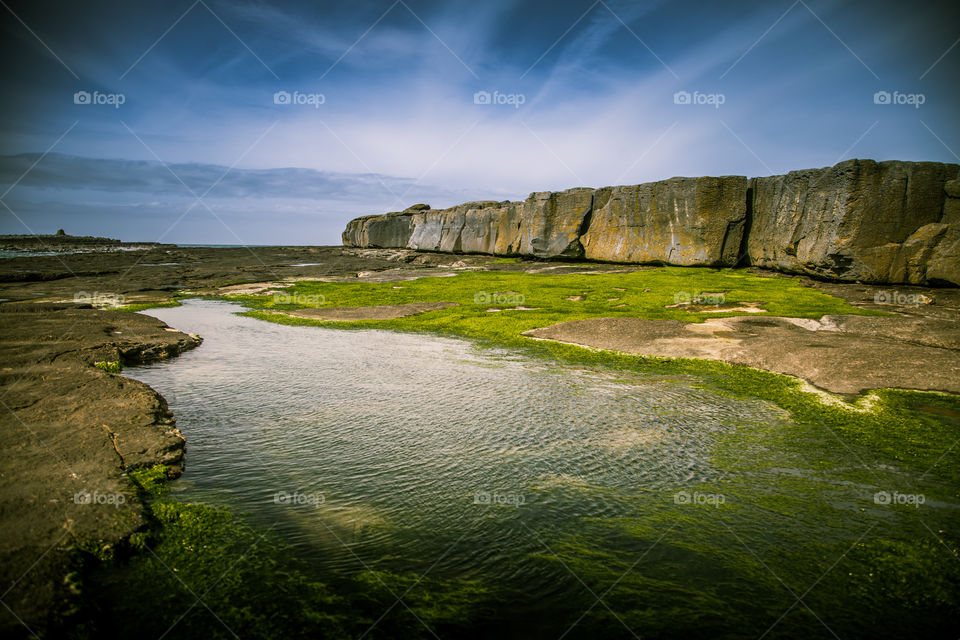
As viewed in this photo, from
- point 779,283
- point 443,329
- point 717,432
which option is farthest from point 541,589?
point 779,283

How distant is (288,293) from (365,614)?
111ft

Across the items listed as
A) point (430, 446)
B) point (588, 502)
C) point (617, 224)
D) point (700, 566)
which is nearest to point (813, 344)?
point (588, 502)

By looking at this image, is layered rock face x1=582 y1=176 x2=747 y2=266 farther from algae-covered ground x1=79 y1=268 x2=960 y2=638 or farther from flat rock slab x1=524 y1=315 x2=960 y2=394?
algae-covered ground x1=79 y1=268 x2=960 y2=638

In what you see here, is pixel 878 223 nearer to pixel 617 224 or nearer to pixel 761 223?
pixel 761 223

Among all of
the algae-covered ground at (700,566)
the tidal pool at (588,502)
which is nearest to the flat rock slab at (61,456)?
the algae-covered ground at (700,566)

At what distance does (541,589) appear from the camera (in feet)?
17.9

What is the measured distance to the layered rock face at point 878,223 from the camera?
25.5 metres

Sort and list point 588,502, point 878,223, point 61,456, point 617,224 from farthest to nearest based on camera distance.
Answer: point 617,224 < point 878,223 < point 588,502 < point 61,456

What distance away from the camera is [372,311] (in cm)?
2705

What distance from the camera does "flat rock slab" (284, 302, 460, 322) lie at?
2597cm

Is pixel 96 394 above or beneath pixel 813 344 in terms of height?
beneath

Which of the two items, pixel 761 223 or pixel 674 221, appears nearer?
pixel 761 223

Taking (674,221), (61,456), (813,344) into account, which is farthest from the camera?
(674,221)

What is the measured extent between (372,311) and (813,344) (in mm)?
19946
